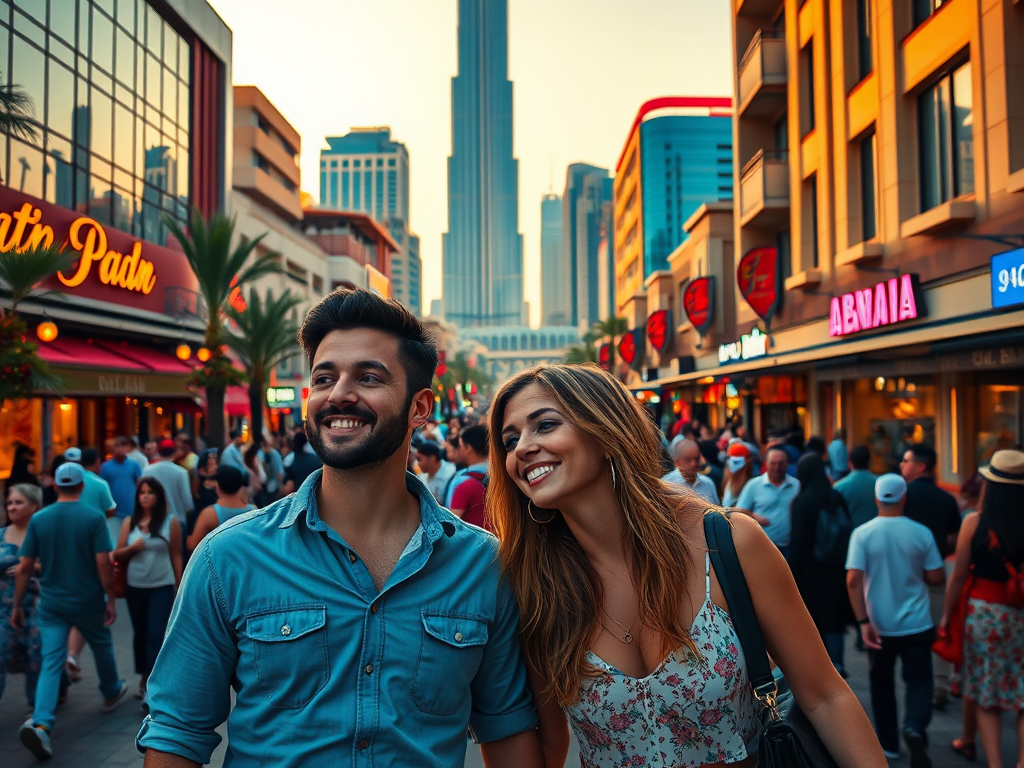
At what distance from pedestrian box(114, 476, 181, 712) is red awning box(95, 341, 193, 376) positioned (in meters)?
17.6

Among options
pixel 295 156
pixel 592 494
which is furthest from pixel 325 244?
pixel 592 494

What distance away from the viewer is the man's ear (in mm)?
2258

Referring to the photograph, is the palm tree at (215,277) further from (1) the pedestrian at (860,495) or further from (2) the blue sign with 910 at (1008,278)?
(1) the pedestrian at (860,495)

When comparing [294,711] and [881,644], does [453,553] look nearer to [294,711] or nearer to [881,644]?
[294,711]

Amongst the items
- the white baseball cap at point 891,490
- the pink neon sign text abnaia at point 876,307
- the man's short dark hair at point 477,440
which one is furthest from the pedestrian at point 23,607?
the pink neon sign text abnaia at point 876,307

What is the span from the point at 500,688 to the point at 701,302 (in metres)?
29.8

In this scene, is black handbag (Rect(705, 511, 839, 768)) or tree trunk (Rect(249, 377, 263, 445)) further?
tree trunk (Rect(249, 377, 263, 445))

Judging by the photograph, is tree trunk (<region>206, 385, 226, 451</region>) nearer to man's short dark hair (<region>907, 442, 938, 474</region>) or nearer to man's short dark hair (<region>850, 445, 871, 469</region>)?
man's short dark hair (<region>850, 445, 871, 469</region>)

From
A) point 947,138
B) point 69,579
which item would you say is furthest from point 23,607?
point 947,138

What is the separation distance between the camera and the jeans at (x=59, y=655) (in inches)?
213

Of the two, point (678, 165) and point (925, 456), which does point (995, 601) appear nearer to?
point (925, 456)

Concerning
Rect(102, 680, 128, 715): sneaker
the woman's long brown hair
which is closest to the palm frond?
Rect(102, 680, 128, 715): sneaker

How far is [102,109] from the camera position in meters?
22.8

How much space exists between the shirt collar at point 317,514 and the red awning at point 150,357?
22549 millimetres
